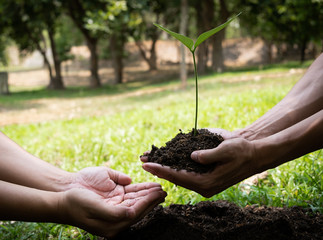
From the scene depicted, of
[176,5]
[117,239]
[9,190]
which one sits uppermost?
[176,5]

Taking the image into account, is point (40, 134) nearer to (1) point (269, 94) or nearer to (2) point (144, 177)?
(2) point (144, 177)

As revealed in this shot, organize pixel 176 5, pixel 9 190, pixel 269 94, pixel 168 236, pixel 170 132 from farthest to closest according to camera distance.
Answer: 1. pixel 176 5
2. pixel 269 94
3. pixel 170 132
4. pixel 168 236
5. pixel 9 190

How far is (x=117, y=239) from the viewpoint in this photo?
1.61 meters

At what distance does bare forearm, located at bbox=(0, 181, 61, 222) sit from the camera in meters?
1.42

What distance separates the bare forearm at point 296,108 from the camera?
1.93m

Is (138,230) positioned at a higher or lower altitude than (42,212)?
lower

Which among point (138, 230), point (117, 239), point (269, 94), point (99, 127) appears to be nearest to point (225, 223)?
point (138, 230)

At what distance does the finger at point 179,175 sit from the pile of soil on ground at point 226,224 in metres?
0.23

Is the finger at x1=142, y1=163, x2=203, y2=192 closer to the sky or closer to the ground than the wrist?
closer to the sky

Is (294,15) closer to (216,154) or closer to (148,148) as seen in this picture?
(148,148)

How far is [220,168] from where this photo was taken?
1.46m

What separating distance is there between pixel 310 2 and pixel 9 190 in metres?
7.74

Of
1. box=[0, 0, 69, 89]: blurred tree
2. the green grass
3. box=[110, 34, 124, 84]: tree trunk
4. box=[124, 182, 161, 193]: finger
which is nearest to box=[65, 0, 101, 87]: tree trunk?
box=[0, 0, 69, 89]: blurred tree

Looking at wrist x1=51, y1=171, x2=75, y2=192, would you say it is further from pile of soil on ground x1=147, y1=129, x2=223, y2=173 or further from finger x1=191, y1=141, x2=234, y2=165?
finger x1=191, y1=141, x2=234, y2=165
